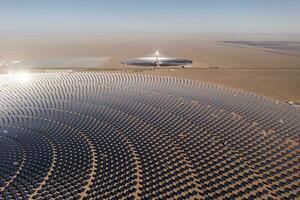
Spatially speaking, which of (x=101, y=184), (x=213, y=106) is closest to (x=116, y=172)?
(x=101, y=184)

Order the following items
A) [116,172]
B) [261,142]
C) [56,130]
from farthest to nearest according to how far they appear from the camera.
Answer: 1. [56,130]
2. [261,142]
3. [116,172]

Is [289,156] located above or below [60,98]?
below

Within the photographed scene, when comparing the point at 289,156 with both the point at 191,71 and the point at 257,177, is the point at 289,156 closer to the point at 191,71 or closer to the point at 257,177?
the point at 257,177

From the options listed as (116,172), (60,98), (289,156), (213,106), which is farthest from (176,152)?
(60,98)

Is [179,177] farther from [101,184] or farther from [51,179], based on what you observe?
[51,179]

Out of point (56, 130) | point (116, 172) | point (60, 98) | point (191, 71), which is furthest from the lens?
point (191, 71)

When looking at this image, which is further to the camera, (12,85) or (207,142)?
(12,85)
